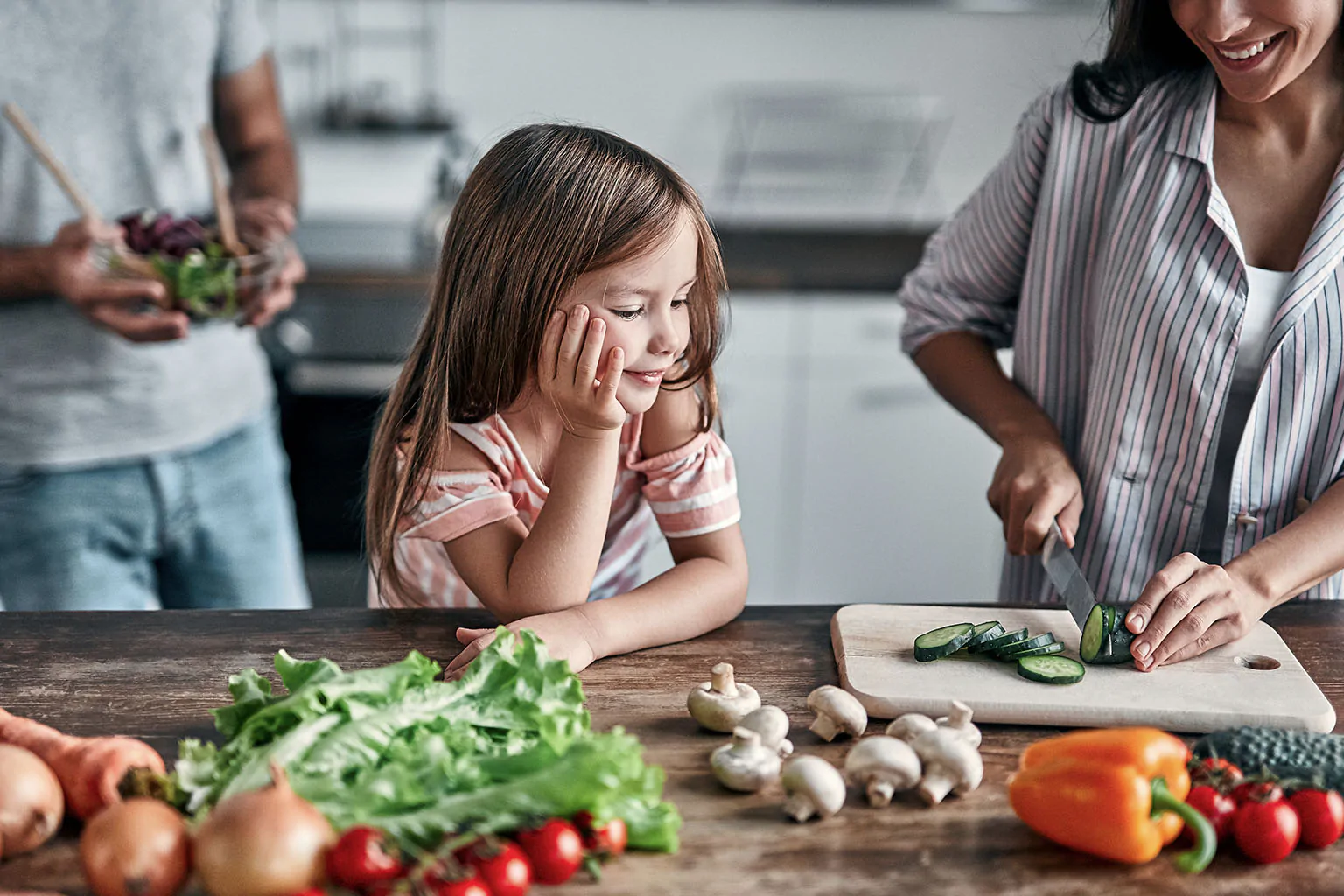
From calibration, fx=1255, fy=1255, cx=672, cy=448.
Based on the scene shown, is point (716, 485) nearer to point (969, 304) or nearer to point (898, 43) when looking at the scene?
point (969, 304)

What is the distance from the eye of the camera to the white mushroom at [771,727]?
1008 millimetres

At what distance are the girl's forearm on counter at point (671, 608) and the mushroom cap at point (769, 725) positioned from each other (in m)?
0.22

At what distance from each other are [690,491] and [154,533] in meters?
0.99

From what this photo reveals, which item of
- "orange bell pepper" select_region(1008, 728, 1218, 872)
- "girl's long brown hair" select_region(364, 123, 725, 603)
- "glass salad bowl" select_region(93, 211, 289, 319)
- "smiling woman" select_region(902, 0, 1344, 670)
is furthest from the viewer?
"glass salad bowl" select_region(93, 211, 289, 319)

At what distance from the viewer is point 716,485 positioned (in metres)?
1.38

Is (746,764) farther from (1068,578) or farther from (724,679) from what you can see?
(1068,578)

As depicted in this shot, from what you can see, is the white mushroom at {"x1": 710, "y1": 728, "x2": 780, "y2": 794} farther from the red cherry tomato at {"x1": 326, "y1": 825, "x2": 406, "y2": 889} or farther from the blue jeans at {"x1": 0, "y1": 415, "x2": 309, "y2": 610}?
the blue jeans at {"x1": 0, "y1": 415, "x2": 309, "y2": 610}

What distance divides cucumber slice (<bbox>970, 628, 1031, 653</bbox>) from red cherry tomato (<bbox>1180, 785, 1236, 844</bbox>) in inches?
10.3

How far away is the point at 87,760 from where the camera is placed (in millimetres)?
916

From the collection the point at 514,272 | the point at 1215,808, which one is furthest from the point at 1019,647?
the point at 514,272

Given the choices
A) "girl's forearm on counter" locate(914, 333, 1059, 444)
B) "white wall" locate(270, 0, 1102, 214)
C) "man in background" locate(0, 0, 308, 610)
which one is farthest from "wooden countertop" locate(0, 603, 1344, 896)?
"white wall" locate(270, 0, 1102, 214)

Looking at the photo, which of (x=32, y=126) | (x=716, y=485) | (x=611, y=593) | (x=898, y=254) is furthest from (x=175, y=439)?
(x=898, y=254)

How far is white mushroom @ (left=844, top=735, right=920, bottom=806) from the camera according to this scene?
3.10 feet

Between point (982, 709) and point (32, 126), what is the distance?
5.19 feet
